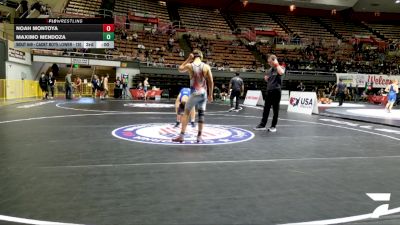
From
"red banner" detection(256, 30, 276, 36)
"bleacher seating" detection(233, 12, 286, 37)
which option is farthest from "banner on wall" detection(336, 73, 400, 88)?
"bleacher seating" detection(233, 12, 286, 37)

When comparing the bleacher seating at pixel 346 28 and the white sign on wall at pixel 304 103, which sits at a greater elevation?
the bleacher seating at pixel 346 28

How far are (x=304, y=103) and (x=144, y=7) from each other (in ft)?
84.0

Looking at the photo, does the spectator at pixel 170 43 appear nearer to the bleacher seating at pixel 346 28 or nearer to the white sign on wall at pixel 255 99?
the white sign on wall at pixel 255 99

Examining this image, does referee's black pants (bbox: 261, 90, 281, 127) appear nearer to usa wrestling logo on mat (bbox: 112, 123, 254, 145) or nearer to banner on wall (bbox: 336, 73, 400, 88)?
usa wrestling logo on mat (bbox: 112, 123, 254, 145)

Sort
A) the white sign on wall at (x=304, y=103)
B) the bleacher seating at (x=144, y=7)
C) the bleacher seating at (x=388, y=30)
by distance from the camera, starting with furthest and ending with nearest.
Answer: the bleacher seating at (x=388, y=30), the bleacher seating at (x=144, y=7), the white sign on wall at (x=304, y=103)

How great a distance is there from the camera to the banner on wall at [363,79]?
3052 centimetres

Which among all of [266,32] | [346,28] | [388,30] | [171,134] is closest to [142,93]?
[171,134]

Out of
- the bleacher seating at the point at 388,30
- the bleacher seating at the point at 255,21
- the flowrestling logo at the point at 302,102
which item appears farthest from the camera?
the bleacher seating at the point at 388,30

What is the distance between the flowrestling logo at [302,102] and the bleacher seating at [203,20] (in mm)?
22425

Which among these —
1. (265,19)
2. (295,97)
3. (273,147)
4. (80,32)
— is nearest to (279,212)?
(273,147)

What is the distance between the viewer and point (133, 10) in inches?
1332

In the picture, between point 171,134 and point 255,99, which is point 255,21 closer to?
point 255,99
